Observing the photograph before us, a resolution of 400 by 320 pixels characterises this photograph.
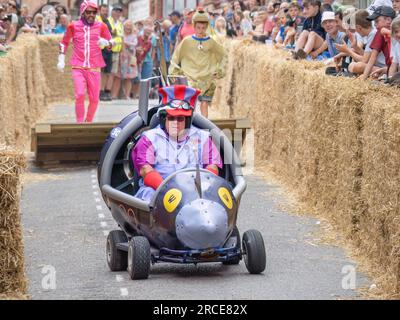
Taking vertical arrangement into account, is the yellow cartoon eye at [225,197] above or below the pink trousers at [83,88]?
above

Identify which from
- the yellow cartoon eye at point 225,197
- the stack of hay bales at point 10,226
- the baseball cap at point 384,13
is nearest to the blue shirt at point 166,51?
the baseball cap at point 384,13

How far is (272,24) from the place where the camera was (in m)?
23.2

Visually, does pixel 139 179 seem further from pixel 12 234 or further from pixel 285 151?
pixel 285 151

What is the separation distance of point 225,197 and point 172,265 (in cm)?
102

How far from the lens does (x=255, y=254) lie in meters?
9.97

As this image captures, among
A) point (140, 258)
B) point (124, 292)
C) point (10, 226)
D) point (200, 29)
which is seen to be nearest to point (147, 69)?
point (200, 29)

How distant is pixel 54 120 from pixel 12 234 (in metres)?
15.3

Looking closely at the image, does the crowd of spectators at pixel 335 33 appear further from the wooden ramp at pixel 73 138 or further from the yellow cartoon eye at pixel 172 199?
the yellow cartoon eye at pixel 172 199

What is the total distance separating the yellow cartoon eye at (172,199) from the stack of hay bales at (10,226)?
4.69ft

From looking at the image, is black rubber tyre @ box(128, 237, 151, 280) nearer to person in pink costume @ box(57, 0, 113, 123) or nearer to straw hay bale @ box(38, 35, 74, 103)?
person in pink costume @ box(57, 0, 113, 123)

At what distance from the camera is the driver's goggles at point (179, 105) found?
10.7 metres

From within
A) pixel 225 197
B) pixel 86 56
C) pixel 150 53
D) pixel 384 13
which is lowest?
pixel 150 53

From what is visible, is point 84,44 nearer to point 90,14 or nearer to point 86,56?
point 86,56

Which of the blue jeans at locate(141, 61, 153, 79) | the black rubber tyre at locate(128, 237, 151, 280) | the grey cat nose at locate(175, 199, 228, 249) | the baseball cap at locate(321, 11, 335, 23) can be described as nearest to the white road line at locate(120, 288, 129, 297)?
the black rubber tyre at locate(128, 237, 151, 280)
